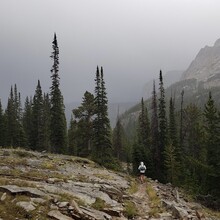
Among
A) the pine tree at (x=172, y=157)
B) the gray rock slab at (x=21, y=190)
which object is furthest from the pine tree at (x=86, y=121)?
the gray rock slab at (x=21, y=190)

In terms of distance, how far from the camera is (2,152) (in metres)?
32.1

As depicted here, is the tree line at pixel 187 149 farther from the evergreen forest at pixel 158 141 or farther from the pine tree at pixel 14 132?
the pine tree at pixel 14 132

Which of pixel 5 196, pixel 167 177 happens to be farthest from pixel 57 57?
pixel 5 196

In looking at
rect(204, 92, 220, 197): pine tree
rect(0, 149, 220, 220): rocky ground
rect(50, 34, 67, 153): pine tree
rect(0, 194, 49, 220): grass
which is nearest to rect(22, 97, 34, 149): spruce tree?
rect(50, 34, 67, 153): pine tree

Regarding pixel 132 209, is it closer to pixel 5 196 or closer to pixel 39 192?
pixel 39 192

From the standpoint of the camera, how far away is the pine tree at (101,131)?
5664 cm

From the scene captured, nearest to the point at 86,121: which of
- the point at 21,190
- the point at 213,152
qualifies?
the point at 213,152

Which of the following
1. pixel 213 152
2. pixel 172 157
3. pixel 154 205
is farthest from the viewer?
pixel 172 157

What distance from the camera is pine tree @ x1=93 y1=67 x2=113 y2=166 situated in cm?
5664

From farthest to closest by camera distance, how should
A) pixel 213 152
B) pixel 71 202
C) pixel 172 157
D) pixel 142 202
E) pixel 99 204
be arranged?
pixel 172 157, pixel 213 152, pixel 142 202, pixel 99 204, pixel 71 202

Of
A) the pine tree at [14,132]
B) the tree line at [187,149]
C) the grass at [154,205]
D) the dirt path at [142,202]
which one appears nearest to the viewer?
the dirt path at [142,202]

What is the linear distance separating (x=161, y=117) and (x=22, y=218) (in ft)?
175

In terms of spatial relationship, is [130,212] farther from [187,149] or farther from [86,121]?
[187,149]

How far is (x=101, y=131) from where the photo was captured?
57.7m
